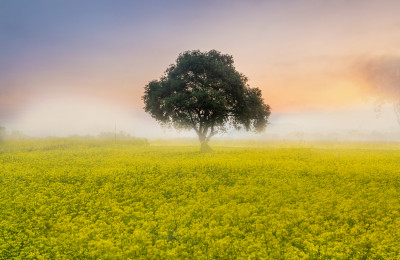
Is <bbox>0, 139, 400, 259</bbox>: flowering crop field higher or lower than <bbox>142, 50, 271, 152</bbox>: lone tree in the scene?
lower

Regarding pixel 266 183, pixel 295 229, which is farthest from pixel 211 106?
pixel 295 229

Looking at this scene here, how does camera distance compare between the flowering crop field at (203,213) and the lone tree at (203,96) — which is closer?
the flowering crop field at (203,213)

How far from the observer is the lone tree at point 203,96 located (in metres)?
41.9

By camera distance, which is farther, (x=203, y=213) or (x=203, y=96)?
(x=203, y=96)

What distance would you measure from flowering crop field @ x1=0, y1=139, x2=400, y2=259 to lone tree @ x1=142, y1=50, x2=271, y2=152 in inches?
646

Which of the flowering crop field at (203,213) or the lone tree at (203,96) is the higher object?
the lone tree at (203,96)

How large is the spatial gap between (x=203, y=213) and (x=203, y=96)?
88.0ft

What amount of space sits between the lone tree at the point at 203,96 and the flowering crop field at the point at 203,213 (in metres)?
16.4

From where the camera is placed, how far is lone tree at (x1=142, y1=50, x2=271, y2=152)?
41875 mm

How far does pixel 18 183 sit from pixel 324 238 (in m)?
23.3

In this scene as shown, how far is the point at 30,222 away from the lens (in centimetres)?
1531

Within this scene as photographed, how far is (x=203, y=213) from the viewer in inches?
622

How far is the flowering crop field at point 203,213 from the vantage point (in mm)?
11781

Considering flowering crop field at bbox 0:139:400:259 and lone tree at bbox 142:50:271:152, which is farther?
lone tree at bbox 142:50:271:152
